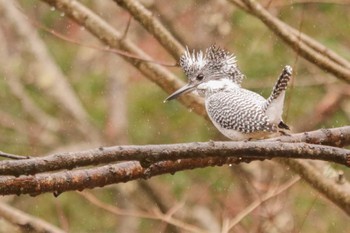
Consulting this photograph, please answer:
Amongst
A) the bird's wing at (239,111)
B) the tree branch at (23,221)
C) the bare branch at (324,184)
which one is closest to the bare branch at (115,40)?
the bird's wing at (239,111)

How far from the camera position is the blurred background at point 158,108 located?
5371 mm

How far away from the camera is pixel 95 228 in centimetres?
665

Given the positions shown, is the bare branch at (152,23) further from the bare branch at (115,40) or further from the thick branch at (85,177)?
the thick branch at (85,177)

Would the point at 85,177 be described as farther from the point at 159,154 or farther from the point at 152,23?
the point at 152,23

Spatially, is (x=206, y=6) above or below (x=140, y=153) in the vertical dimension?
above

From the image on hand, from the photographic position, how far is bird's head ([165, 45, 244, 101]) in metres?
3.98

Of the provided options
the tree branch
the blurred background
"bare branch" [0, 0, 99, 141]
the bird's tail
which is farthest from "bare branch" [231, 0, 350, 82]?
"bare branch" [0, 0, 99, 141]

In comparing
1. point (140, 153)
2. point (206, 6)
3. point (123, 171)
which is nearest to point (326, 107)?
point (206, 6)

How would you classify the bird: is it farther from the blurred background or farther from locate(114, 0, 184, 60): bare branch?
the blurred background

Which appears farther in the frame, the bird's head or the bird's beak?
the bird's head

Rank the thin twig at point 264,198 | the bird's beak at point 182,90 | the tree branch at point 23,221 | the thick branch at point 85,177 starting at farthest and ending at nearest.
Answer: the bird's beak at point 182,90, the thin twig at point 264,198, the tree branch at point 23,221, the thick branch at point 85,177

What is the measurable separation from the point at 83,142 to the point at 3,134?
2.35 feet

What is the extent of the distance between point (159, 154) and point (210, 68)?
6.82 feet

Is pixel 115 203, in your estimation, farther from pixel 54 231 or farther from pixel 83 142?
pixel 54 231
